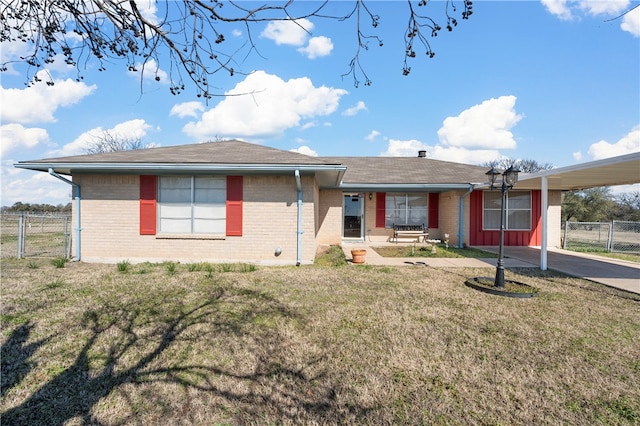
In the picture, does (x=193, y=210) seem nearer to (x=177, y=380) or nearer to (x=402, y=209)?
(x=177, y=380)

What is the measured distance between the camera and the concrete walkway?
7.51 metres

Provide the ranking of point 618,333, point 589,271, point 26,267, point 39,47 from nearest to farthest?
point 39,47, point 618,333, point 26,267, point 589,271

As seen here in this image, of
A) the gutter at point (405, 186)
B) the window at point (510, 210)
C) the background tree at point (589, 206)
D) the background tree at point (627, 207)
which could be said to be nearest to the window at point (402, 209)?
the gutter at point (405, 186)

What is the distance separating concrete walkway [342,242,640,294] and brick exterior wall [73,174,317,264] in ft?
8.79

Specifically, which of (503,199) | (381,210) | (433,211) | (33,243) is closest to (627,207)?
(433,211)

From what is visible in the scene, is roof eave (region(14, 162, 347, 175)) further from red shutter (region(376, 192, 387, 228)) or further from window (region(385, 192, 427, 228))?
window (region(385, 192, 427, 228))

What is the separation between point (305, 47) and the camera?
3.60 meters

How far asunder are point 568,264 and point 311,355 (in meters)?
9.76

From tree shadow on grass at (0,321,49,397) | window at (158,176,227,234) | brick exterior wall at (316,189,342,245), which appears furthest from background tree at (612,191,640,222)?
tree shadow on grass at (0,321,49,397)

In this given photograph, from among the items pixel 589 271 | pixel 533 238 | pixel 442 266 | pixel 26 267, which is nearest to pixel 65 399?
pixel 26 267

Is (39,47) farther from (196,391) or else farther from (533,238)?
(533,238)

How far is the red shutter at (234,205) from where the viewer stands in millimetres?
8641

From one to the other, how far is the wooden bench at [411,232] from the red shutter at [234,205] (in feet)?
24.3

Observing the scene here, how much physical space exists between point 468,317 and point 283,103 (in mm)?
4273
